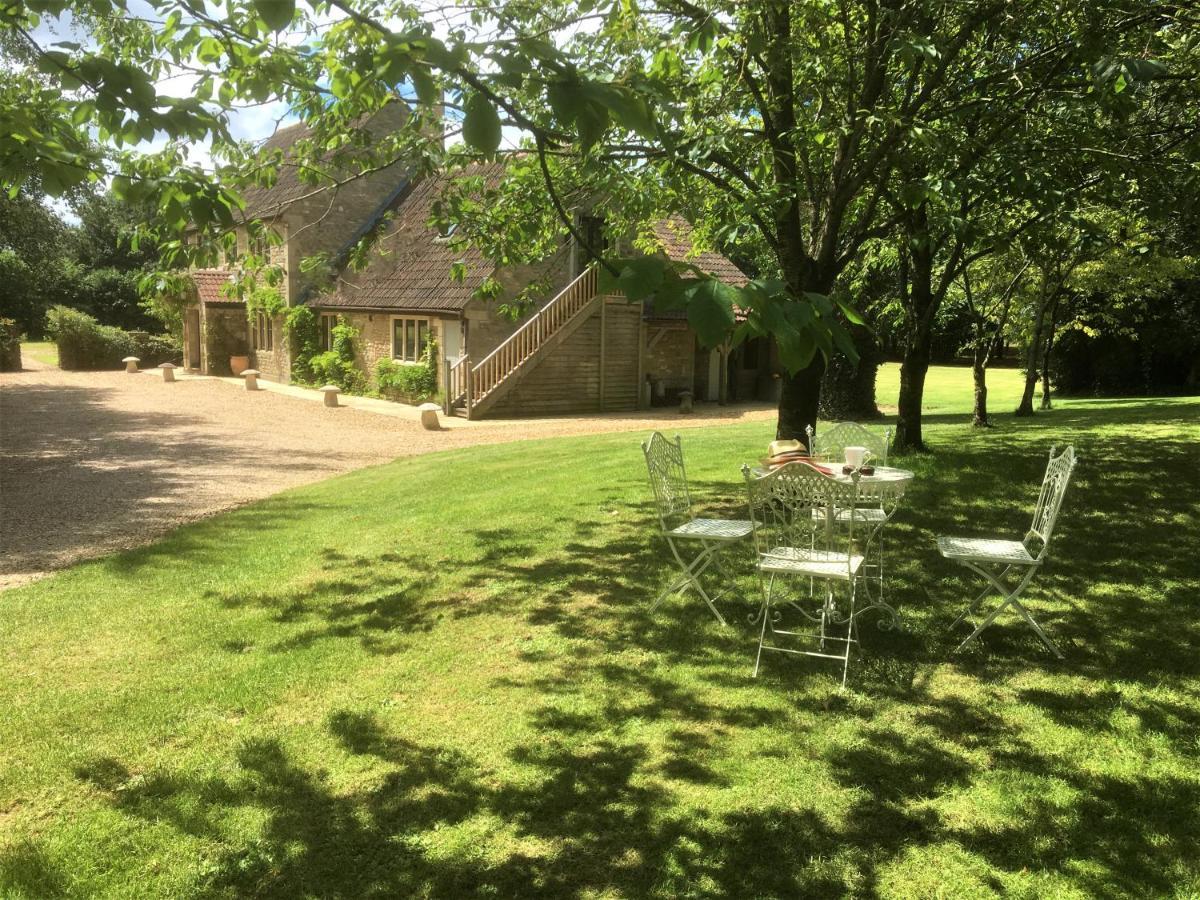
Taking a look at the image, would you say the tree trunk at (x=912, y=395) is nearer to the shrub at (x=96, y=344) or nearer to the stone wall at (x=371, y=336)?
the stone wall at (x=371, y=336)

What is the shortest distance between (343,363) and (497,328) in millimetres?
6398

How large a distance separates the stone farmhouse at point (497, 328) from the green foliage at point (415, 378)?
1.26ft

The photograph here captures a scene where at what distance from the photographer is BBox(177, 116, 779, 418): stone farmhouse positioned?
70.4 feet

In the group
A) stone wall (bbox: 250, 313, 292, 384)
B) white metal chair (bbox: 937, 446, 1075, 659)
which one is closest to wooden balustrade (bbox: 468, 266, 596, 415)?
stone wall (bbox: 250, 313, 292, 384)

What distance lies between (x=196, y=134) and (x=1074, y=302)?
2625cm

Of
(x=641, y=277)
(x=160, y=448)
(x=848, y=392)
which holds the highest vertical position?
(x=641, y=277)

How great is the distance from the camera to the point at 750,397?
27.6m

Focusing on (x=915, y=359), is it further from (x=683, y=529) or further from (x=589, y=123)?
(x=589, y=123)

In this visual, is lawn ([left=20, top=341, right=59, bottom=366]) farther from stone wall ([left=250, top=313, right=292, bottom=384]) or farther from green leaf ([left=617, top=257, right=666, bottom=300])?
green leaf ([left=617, top=257, right=666, bottom=300])

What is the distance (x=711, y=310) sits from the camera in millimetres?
2152

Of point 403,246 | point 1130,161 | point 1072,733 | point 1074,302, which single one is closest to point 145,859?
point 1072,733

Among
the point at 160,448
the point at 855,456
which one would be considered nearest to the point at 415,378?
the point at 160,448

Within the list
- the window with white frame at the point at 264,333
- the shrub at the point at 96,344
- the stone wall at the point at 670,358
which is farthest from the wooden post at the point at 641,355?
the shrub at the point at 96,344

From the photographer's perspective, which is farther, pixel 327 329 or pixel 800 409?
pixel 327 329
